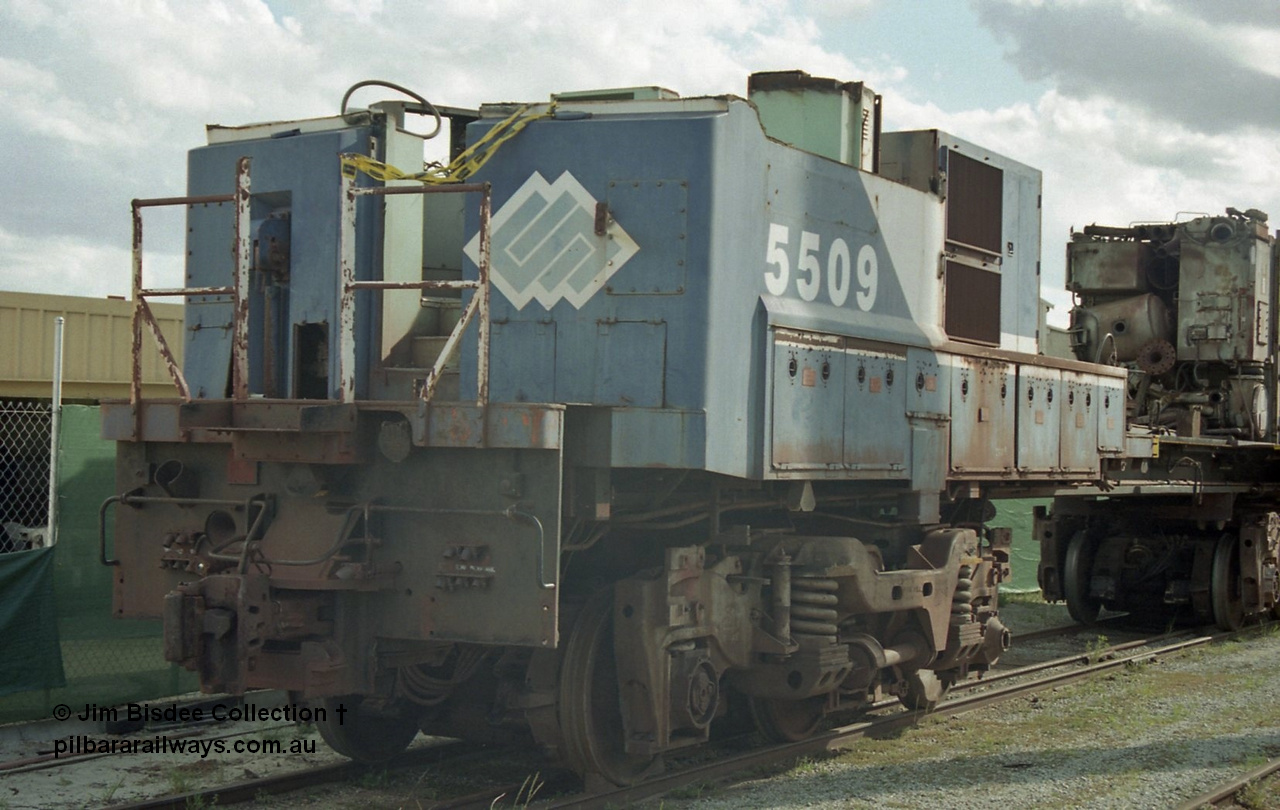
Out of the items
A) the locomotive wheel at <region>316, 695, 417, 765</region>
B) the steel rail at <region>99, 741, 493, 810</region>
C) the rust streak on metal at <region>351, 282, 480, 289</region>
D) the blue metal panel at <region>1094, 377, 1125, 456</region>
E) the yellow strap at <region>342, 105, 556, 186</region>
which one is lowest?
the steel rail at <region>99, 741, 493, 810</region>

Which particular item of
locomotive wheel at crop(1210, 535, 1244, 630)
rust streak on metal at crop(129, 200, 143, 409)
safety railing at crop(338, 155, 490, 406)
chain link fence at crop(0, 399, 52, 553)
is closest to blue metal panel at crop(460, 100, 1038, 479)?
safety railing at crop(338, 155, 490, 406)

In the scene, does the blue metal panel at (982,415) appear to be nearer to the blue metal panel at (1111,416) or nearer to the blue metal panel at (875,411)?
the blue metal panel at (875,411)

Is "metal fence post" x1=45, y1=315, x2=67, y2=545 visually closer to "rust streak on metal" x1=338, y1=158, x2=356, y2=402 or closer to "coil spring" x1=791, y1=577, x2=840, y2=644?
"rust streak on metal" x1=338, y1=158, x2=356, y2=402

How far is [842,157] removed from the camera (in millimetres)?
8500

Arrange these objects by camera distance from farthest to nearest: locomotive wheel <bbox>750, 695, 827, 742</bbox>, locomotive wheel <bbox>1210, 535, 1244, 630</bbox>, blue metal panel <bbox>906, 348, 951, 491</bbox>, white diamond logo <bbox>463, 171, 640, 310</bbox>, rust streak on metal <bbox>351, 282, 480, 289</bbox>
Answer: locomotive wheel <bbox>1210, 535, 1244, 630</bbox> → blue metal panel <bbox>906, 348, 951, 491</bbox> → locomotive wheel <bbox>750, 695, 827, 742</bbox> → white diamond logo <bbox>463, 171, 640, 310</bbox> → rust streak on metal <bbox>351, 282, 480, 289</bbox>

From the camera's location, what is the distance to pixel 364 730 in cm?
804

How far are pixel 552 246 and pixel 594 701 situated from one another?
2.38 meters

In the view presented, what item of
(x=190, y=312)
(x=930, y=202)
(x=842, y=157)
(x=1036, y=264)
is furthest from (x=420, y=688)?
(x=1036, y=264)

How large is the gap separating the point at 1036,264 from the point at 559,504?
5.83 metres

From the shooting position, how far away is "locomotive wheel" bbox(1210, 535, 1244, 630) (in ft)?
48.6

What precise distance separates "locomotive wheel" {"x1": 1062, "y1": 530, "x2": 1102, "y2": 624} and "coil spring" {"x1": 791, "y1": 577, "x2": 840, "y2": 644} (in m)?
8.06

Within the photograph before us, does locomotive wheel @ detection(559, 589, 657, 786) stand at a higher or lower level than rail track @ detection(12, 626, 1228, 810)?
higher

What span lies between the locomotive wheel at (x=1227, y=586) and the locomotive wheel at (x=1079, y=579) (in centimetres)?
126

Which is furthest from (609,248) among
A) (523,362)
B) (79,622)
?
(79,622)
